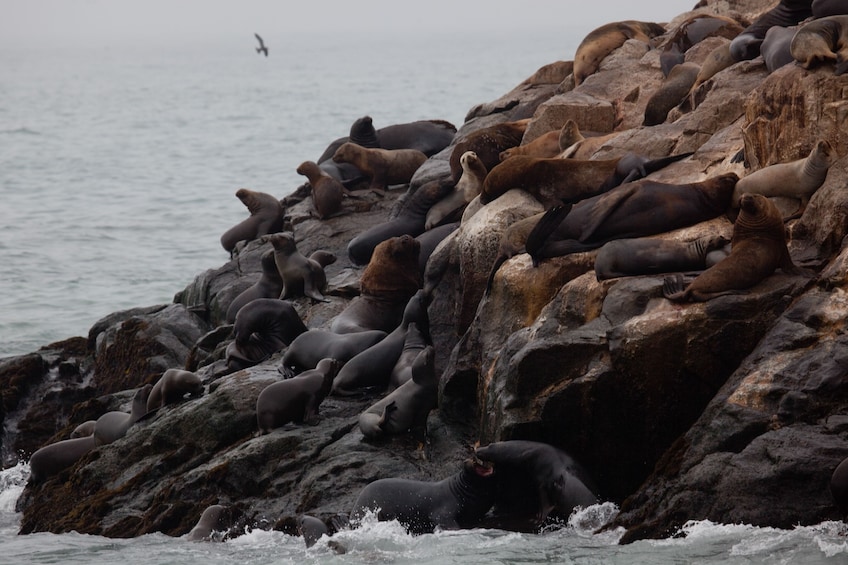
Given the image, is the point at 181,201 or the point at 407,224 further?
the point at 181,201

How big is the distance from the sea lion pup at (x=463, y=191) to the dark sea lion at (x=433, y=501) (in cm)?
517

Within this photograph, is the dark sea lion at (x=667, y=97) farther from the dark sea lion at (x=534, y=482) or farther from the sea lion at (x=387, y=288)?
the dark sea lion at (x=534, y=482)

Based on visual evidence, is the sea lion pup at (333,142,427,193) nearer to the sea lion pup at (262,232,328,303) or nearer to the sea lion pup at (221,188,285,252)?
the sea lion pup at (221,188,285,252)

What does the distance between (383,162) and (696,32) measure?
4082mm

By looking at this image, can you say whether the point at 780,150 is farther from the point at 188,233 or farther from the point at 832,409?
the point at 188,233

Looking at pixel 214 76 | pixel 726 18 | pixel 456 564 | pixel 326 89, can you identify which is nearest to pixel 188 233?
pixel 726 18

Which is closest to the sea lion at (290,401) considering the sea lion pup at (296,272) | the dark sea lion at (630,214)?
the dark sea lion at (630,214)

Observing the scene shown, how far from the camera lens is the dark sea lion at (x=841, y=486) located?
243 inches

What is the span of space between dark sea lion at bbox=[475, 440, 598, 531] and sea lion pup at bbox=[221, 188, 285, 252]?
833cm

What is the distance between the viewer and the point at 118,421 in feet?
35.0

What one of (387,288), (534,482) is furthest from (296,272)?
(534,482)

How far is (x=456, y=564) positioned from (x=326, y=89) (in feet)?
244

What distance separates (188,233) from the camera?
33344mm

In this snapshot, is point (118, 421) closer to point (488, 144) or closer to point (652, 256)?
point (652, 256)
